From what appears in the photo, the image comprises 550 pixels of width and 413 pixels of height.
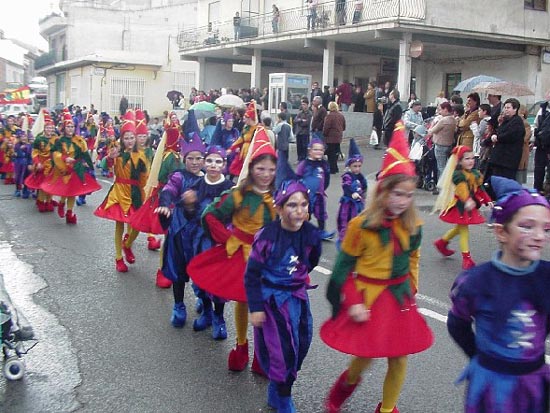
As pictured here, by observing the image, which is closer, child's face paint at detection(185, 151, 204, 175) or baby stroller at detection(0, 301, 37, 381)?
baby stroller at detection(0, 301, 37, 381)

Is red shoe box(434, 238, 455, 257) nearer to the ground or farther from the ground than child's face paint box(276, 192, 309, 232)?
nearer to the ground

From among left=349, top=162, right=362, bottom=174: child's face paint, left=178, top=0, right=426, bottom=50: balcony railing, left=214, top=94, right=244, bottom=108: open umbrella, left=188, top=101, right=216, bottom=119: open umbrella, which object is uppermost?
left=178, top=0, right=426, bottom=50: balcony railing

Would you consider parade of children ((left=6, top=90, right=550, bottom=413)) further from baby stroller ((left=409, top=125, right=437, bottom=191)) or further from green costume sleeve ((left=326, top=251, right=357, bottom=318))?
baby stroller ((left=409, top=125, right=437, bottom=191))

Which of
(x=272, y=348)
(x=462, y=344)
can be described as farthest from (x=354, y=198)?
(x=462, y=344)

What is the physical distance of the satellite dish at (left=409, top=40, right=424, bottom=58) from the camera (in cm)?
2452

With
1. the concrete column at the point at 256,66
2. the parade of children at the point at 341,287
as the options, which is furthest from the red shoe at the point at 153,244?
the concrete column at the point at 256,66

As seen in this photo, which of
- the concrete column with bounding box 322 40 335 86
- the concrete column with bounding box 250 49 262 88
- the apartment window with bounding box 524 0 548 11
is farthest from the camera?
the concrete column with bounding box 250 49 262 88

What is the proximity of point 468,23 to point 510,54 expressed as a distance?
2.76 metres

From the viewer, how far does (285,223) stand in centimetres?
446

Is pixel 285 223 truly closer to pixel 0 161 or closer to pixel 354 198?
pixel 354 198

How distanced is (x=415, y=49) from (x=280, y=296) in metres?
21.8

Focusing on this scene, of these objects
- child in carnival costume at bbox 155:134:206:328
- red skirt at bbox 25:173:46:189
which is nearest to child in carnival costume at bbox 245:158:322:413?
child in carnival costume at bbox 155:134:206:328

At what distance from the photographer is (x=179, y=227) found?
20.7ft

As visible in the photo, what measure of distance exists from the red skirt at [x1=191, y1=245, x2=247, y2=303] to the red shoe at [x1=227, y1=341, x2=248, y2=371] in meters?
0.47
